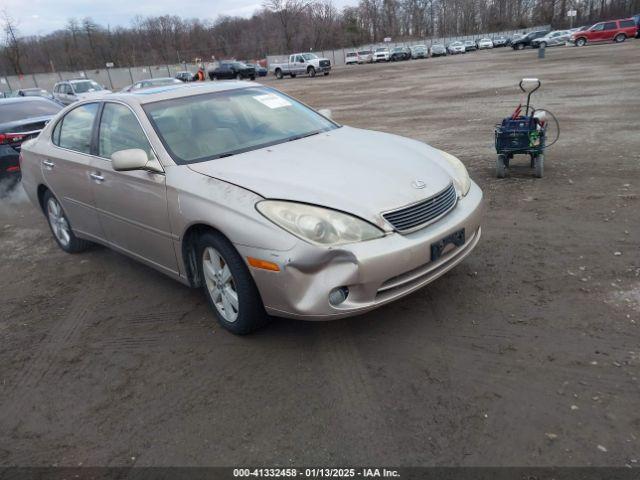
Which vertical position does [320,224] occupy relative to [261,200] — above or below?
below

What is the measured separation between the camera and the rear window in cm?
895

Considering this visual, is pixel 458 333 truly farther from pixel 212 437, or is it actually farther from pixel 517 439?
pixel 212 437

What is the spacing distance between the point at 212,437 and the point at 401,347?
1.28 m

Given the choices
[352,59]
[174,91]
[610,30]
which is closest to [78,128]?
[174,91]

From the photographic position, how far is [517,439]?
241 cm

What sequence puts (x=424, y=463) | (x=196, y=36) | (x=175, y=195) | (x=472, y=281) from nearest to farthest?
(x=424, y=463), (x=175, y=195), (x=472, y=281), (x=196, y=36)

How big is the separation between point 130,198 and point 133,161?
483 mm

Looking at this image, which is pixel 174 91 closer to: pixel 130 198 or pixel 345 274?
pixel 130 198

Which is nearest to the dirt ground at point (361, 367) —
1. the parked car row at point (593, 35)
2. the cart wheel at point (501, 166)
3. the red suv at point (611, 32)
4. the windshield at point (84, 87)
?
the cart wheel at point (501, 166)

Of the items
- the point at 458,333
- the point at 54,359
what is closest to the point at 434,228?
the point at 458,333

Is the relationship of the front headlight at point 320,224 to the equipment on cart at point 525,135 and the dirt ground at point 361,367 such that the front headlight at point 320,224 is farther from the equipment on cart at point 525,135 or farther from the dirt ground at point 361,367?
the equipment on cart at point 525,135

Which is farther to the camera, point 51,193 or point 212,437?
point 51,193

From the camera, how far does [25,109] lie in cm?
927

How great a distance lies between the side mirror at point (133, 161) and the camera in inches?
142
